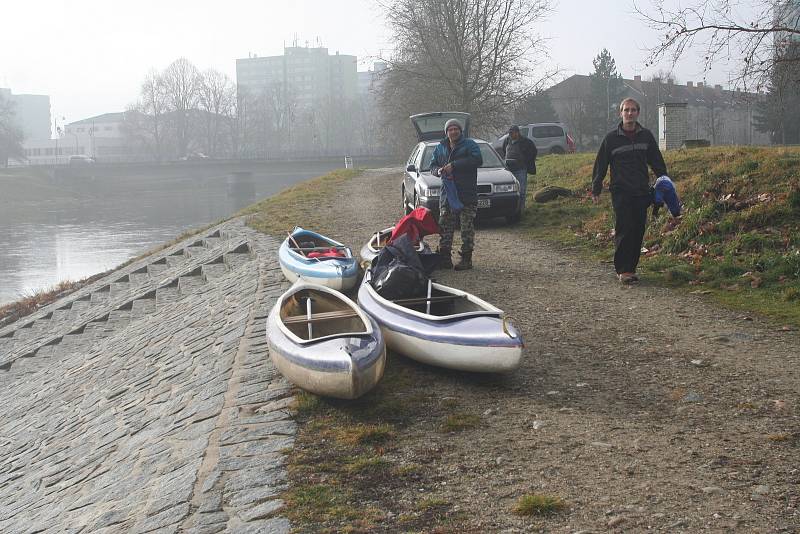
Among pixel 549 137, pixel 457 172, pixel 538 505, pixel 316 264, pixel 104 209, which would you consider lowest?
pixel 104 209

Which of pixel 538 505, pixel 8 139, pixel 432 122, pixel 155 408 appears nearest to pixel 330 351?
pixel 538 505

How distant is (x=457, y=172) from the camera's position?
11547mm

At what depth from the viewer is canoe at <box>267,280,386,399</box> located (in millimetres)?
7121

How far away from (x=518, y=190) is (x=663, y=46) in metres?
4.86

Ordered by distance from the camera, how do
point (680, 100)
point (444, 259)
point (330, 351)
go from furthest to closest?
point (680, 100) < point (444, 259) < point (330, 351)

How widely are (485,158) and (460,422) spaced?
11.9 m

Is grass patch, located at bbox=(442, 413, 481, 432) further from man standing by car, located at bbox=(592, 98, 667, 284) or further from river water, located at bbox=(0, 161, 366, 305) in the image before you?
river water, located at bbox=(0, 161, 366, 305)

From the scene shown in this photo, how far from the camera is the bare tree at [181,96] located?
120062mm

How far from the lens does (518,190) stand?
1714cm

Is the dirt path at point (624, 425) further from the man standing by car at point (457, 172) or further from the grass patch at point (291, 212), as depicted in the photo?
the grass patch at point (291, 212)

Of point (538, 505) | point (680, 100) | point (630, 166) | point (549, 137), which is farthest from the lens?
point (680, 100)

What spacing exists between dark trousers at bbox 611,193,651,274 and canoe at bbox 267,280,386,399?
11.8 ft

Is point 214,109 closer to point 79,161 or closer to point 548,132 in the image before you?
point 79,161

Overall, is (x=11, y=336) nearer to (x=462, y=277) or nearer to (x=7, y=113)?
(x=462, y=277)
